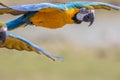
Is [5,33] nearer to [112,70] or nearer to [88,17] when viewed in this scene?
[88,17]

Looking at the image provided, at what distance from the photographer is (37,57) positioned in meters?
8.07

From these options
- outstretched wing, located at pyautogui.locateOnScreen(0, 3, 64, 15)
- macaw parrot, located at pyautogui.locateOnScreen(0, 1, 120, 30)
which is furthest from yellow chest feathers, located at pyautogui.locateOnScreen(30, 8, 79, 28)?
outstretched wing, located at pyautogui.locateOnScreen(0, 3, 64, 15)

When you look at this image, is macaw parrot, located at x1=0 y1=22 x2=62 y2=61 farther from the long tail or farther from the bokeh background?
the bokeh background

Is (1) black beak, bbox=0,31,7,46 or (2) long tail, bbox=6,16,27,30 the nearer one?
(1) black beak, bbox=0,31,7,46

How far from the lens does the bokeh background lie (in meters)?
7.62

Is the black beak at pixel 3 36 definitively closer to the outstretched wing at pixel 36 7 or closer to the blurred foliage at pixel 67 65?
the outstretched wing at pixel 36 7

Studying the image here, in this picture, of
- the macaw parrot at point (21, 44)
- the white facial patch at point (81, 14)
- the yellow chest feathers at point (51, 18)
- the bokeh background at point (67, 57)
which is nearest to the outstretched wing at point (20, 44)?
the macaw parrot at point (21, 44)

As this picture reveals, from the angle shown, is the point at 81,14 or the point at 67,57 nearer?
the point at 81,14

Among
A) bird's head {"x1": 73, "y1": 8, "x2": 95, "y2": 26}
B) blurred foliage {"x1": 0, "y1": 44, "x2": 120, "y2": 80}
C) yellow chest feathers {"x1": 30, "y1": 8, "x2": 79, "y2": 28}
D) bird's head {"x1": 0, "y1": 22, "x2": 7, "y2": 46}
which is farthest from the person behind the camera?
blurred foliage {"x1": 0, "y1": 44, "x2": 120, "y2": 80}

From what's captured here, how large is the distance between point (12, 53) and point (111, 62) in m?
0.83

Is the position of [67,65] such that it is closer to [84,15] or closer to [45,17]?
[84,15]

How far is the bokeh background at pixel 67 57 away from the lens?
25.0 ft

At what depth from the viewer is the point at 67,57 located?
813 centimetres

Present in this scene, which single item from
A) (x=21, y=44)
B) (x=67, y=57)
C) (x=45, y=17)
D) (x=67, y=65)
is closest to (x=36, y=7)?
(x=45, y=17)
